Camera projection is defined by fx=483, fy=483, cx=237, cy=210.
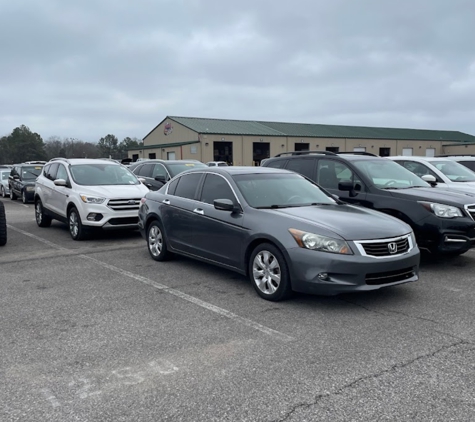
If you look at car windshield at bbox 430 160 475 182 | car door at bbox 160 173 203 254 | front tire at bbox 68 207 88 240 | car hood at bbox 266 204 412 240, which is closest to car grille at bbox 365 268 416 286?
car hood at bbox 266 204 412 240

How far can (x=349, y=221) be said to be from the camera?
5.66m

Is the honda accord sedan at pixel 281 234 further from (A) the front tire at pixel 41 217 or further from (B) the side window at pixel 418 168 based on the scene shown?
(A) the front tire at pixel 41 217

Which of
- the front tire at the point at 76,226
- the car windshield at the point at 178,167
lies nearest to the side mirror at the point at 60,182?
the front tire at the point at 76,226

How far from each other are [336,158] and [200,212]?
310 cm

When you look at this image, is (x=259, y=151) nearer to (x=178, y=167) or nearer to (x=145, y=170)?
(x=145, y=170)

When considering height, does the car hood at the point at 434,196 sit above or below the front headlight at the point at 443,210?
above

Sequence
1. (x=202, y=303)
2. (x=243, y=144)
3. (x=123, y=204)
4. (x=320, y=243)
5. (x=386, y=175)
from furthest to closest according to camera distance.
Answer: (x=243, y=144) → (x=123, y=204) → (x=386, y=175) → (x=202, y=303) → (x=320, y=243)

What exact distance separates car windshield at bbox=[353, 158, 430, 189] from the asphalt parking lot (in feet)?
5.84

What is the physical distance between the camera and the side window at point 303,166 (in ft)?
29.8

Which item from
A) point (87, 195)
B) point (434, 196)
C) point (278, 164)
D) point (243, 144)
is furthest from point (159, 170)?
point (243, 144)

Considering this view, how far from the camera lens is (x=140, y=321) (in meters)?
5.01

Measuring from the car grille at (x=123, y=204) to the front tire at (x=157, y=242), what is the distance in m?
2.27

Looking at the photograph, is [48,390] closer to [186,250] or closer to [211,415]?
[211,415]

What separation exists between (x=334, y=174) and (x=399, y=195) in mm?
1398
